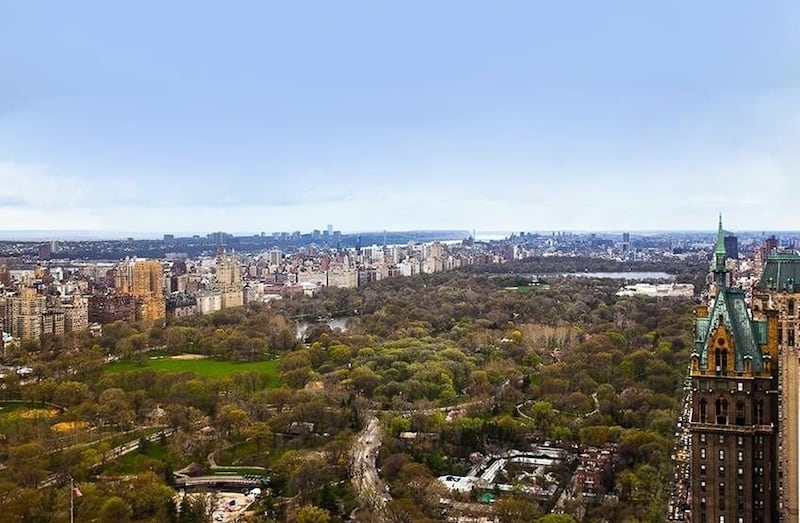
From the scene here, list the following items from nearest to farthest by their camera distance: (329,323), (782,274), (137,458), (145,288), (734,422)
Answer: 1. (734,422)
2. (782,274)
3. (137,458)
4. (145,288)
5. (329,323)

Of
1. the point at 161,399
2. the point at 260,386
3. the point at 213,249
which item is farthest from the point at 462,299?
the point at 213,249

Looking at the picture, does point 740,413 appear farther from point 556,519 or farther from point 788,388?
point 556,519

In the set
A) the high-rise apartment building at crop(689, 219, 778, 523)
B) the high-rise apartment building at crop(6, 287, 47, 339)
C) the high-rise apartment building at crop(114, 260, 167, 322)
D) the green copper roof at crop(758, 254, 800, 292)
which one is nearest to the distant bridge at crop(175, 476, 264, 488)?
the high-rise apartment building at crop(689, 219, 778, 523)

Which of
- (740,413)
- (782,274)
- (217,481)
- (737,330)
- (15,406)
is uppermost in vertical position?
(782,274)

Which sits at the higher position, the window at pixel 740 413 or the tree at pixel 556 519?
the window at pixel 740 413

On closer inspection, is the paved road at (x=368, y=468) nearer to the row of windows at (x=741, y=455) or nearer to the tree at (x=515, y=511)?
Result: the tree at (x=515, y=511)

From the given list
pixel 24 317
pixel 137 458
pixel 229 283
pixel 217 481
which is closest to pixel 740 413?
pixel 217 481

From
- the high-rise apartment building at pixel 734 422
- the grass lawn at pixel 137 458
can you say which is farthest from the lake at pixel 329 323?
the high-rise apartment building at pixel 734 422
